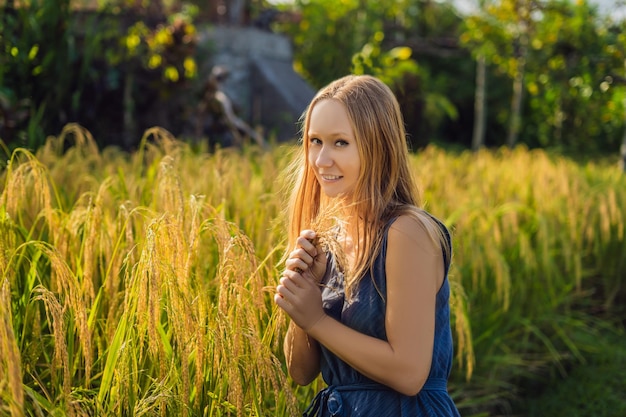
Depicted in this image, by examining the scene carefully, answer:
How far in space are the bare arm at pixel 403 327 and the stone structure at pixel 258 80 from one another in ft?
24.4

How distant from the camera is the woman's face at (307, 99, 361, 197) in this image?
5.49 ft

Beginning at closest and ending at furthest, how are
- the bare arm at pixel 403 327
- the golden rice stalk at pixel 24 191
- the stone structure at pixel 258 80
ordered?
the bare arm at pixel 403 327 → the golden rice stalk at pixel 24 191 → the stone structure at pixel 258 80

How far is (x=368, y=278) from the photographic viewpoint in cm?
165

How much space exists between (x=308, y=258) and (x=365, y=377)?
307 mm

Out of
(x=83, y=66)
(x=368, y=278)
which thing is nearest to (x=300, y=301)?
(x=368, y=278)

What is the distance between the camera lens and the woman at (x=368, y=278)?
1.55 m

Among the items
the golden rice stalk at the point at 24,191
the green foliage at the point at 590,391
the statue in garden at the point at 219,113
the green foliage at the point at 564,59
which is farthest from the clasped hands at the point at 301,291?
the green foliage at the point at 564,59

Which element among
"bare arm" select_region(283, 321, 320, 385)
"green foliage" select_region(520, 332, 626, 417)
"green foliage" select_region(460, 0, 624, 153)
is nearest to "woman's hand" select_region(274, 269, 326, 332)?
"bare arm" select_region(283, 321, 320, 385)

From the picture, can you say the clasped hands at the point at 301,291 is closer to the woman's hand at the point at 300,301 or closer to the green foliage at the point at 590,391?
the woman's hand at the point at 300,301

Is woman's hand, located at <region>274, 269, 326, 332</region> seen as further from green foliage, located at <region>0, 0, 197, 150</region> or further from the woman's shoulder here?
green foliage, located at <region>0, 0, 197, 150</region>

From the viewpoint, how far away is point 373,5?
12.7 meters

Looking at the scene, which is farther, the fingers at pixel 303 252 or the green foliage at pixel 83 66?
the green foliage at pixel 83 66

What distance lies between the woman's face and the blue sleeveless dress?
6.3 inches

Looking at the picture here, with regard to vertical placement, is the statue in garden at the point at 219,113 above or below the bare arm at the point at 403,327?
below
